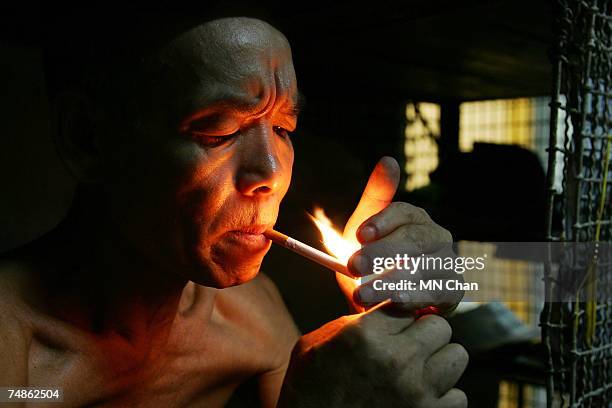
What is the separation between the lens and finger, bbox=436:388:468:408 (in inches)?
36.1

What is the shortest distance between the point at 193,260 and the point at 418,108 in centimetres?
114

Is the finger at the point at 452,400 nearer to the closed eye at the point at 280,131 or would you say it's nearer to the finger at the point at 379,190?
the finger at the point at 379,190

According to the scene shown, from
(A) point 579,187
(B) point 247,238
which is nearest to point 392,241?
(B) point 247,238

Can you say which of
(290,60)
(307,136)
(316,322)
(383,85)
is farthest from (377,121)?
(290,60)

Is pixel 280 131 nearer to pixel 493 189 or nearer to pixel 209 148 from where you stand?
pixel 209 148

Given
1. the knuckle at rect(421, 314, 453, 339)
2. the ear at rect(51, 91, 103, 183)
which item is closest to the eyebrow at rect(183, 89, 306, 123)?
the ear at rect(51, 91, 103, 183)

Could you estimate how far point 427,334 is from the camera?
0.91 meters

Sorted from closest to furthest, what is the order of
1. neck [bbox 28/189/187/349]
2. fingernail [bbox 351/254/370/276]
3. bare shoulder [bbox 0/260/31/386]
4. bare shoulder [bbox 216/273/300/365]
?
1. fingernail [bbox 351/254/370/276]
2. bare shoulder [bbox 0/260/31/386]
3. neck [bbox 28/189/187/349]
4. bare shoulder [bbox 216/273/300/365]

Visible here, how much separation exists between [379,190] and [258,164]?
22 cm

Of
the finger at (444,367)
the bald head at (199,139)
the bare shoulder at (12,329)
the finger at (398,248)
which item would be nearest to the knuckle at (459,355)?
the finger at (444,367)

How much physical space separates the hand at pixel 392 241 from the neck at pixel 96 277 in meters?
0.39

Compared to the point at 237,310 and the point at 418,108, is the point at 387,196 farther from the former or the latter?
the point at 418,108

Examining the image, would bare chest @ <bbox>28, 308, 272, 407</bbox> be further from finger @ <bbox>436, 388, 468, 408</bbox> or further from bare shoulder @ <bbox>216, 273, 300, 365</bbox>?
finger @ <bbox>436, 388, 468, 408</bbox>

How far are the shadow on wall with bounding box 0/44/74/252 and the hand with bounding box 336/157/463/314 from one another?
113 cm
